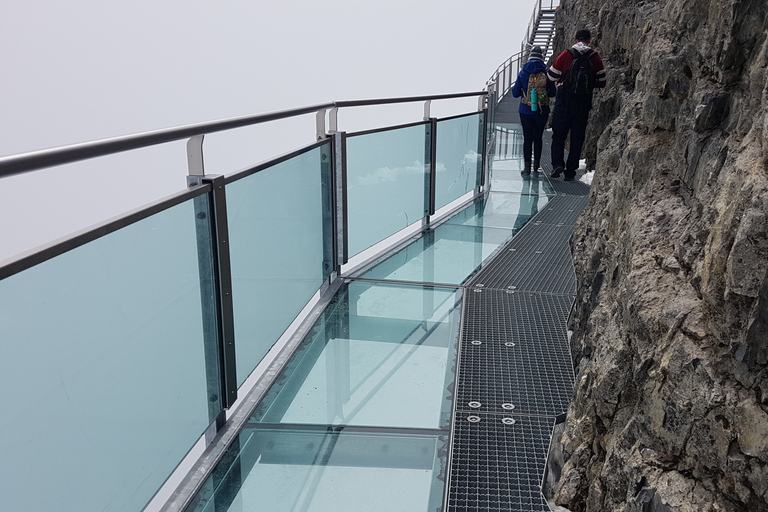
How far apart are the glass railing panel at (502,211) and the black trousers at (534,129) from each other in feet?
4.23

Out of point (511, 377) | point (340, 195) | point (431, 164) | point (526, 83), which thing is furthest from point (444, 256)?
point (526, 83)

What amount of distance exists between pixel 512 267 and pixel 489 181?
10.9ft

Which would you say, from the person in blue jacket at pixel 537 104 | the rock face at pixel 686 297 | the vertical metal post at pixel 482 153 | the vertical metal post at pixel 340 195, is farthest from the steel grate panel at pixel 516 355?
the person in blue jacket at pixel 537 104

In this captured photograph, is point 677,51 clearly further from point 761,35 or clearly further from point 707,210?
point 707,210

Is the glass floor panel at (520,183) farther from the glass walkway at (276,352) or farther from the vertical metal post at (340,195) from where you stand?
the vertical metal post at (340,195)

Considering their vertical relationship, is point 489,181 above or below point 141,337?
below

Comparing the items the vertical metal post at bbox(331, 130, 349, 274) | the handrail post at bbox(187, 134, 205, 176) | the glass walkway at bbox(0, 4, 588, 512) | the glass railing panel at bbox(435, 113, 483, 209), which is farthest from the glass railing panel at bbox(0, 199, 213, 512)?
the glass railing panel at bbox(435, 113, 483, 209)

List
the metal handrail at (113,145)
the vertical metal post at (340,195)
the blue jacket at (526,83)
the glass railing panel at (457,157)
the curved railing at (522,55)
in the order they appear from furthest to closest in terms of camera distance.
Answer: the curved railing at (522,55), the blue jacket at (526,83), the glass railing panel at (457,157), the vertical metal post at (340,195), the metal handrail at (113,145)

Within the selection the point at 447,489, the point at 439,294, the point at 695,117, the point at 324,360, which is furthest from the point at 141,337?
the point at 439,294

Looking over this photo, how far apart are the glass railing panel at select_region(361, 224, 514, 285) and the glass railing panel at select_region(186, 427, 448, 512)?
212cm

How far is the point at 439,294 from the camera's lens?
181 inches

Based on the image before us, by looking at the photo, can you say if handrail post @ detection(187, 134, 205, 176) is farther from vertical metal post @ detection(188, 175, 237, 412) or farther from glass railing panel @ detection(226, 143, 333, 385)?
glass railing panel @ detection(226, 143, 333, 385)

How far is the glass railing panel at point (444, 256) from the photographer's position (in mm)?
4965

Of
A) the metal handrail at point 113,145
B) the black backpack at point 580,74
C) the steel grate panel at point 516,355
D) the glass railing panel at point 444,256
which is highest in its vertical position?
the black backpack at point 580,74
